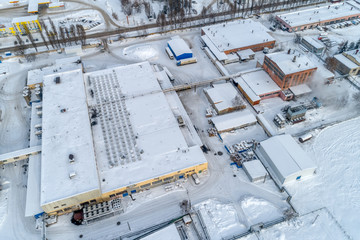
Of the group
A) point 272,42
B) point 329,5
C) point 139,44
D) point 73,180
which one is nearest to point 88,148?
point 73,180

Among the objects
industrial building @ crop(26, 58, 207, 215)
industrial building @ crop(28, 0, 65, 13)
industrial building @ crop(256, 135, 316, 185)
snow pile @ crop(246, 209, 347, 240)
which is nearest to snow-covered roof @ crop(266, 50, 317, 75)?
industrial building @ crop(256, 135, 316, 185)

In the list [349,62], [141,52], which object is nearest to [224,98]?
[141,52]

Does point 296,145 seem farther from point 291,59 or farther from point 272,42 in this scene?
point 272,42

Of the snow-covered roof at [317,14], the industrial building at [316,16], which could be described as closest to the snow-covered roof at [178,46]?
the industrial building at [316,16]

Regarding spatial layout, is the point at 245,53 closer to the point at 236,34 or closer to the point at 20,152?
the point at 236,34

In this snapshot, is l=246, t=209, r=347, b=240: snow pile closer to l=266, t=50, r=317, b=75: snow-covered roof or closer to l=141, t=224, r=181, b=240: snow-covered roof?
l=141, t=224, r=181, b=240: snow-covered roof

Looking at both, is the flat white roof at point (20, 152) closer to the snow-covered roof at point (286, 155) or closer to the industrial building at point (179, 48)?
the industrial building at point (179, 48)

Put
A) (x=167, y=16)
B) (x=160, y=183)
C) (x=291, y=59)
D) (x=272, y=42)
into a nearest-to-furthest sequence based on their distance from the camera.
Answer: (x=160, y=183)
(x=291, y=59)
(x=272, y=42)
(x=167, y=16)
